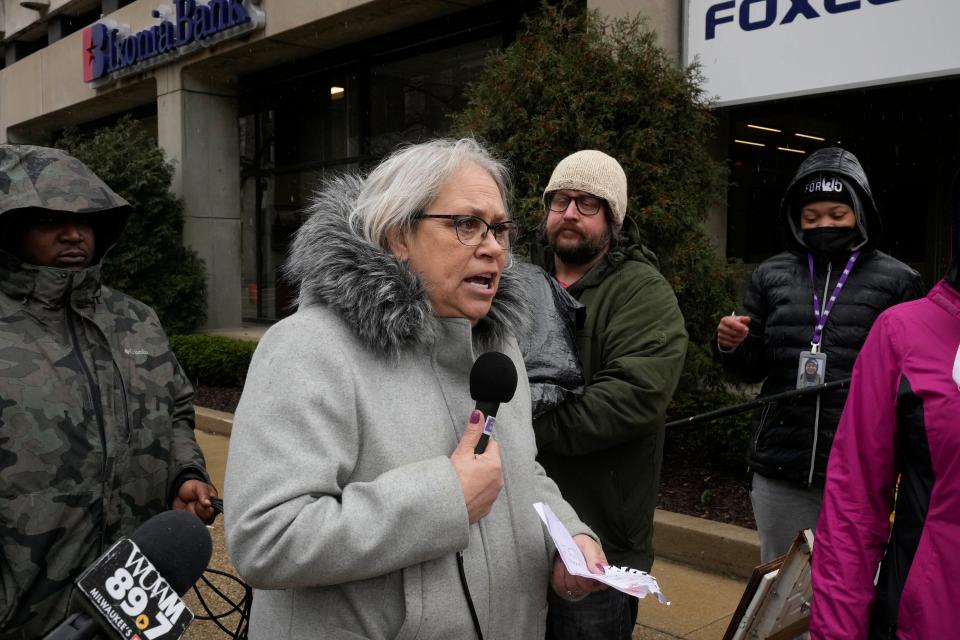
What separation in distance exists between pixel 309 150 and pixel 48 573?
12.4 metres

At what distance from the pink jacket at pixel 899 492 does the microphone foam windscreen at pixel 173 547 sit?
4.63 feet

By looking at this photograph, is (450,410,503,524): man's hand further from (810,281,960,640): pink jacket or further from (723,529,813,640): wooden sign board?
(723,529,813,640): wooden sign board

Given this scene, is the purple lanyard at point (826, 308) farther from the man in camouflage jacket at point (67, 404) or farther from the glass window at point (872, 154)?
the glass window at point (872, 154)

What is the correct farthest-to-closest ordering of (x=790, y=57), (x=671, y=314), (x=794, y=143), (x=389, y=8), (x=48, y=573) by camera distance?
(x=389, y=8) → (x=794, y=143) → (x=790, y=57) → (x=671, y=314) → (x=48, y=573)

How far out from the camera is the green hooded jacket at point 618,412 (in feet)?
8.59

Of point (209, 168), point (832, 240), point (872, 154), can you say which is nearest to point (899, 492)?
point (832, 240)

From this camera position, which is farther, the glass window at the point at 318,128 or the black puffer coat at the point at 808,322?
the glass window at the point at 318,128

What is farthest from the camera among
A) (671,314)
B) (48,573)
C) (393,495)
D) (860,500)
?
(671,314)

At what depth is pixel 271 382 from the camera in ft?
5.09

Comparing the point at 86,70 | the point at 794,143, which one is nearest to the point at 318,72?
the point at 86,70

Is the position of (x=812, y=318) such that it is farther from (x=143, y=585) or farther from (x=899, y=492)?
(x=143, y=585)

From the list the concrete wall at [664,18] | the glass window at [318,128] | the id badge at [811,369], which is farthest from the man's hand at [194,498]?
the glass window at [318,128]

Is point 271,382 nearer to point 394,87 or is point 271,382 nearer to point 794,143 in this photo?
point 794,143

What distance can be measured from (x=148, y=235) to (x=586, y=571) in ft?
41.4
